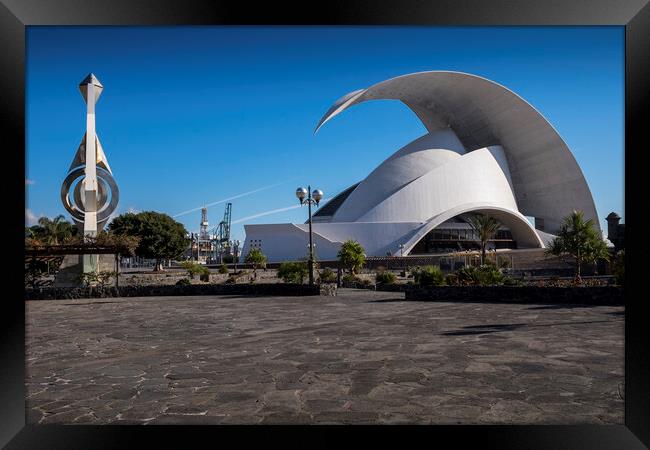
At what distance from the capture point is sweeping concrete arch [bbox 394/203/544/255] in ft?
140

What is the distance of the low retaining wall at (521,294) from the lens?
1178 cm

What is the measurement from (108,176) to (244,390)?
19708 mm

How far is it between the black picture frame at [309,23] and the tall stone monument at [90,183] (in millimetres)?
18820

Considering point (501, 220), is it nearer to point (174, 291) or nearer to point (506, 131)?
point (506, 131)

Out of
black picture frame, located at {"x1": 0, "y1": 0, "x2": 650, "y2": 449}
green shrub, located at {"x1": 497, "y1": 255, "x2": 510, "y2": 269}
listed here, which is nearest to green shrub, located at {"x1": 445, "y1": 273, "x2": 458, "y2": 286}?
black picture frame, located at {"x1": 0, "y1": 0, "x2": 650, "y2": 449}

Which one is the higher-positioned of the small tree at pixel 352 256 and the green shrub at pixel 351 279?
the small tree at pixel 352 256

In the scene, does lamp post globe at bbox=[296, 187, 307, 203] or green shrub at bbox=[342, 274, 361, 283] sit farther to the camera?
green shrub at bbox=[342, 274, 361, 283]

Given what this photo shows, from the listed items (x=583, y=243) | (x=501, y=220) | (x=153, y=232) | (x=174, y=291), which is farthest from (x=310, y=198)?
(x=501, y=220)

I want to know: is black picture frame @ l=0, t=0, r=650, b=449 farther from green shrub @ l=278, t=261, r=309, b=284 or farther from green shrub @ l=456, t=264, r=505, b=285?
green shrub @ l=278, t=261, r=309, b=284

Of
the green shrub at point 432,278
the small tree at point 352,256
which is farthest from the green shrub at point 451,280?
the small tree at point 352,256

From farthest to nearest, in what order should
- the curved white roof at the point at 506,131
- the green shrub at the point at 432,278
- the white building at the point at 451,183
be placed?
the curved white roof at the point at 506,131 < the white building at the point at 451,183 < the green shrub at the point at 432,278

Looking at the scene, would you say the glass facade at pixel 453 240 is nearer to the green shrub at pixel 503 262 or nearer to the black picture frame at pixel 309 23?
the green shrub at pixel 503 262

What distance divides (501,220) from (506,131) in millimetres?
9335

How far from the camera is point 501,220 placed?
49.4m
